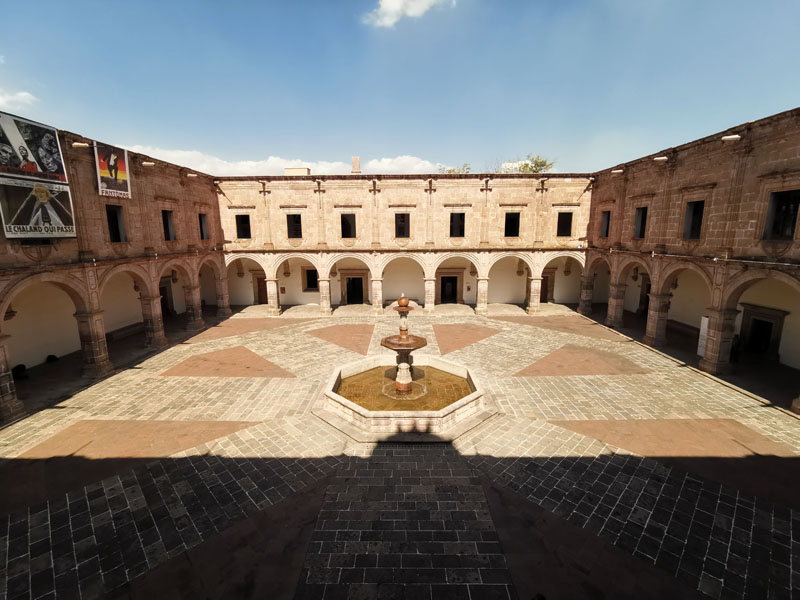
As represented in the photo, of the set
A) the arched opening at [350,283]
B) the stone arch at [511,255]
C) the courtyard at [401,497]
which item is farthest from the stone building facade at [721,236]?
the arched opening at [350,283]

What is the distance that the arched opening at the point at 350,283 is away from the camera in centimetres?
2462

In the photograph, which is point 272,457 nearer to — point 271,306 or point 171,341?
point 171,341

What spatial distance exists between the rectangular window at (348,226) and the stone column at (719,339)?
689 inches

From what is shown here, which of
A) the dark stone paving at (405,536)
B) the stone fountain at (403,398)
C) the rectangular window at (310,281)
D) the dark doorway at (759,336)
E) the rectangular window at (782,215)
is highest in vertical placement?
the rectangular window at (782,215)

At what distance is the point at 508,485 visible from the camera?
24.1ft

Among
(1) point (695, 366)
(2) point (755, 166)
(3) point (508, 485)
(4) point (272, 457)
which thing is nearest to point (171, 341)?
(4) point (272, 457)

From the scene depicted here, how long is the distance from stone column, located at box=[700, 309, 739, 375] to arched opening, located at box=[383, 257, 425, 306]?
15.4 m

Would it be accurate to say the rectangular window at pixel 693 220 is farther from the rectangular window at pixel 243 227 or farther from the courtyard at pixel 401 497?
the rectangular window at pixel 243 227

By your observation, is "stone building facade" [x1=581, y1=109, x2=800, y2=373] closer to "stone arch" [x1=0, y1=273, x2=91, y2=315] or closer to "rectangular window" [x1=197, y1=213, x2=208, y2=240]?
"stone arch" [x1=0, y1=273, x2=91, y2=315]

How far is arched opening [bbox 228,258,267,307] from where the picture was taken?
80.8 feet

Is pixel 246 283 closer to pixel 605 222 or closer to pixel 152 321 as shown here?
pixel 152 321

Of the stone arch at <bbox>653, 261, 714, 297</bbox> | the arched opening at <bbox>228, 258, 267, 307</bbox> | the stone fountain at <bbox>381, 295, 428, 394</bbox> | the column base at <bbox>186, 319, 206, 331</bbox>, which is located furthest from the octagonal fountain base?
the arched opening at <bbox>228, 258, 267, 307</bbox>

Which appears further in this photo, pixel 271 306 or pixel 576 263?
pixel 576 263

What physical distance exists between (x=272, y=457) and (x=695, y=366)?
15164mm
